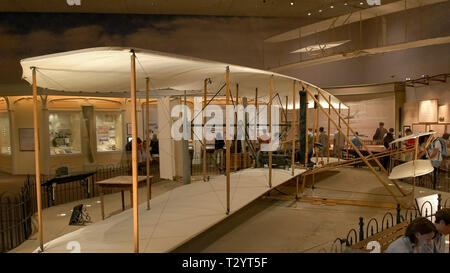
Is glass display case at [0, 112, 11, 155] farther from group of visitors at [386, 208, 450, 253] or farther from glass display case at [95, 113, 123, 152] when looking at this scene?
group of visitors at [386, 208, 450, 253]

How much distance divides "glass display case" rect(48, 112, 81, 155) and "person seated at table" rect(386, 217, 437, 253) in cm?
1246

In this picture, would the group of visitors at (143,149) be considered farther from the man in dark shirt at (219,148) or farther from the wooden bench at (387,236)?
the wooden bench at (387,236)

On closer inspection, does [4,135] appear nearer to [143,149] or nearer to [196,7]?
[143,149]

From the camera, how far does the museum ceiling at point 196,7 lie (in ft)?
47.4

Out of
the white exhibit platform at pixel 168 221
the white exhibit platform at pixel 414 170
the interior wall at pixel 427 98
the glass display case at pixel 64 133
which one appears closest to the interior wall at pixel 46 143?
the glass display case at pixel 64 133

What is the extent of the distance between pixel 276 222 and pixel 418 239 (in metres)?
3.78

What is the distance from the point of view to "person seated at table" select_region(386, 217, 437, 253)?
247 cm

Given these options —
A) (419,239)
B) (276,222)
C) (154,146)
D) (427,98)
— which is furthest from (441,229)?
(427,98)

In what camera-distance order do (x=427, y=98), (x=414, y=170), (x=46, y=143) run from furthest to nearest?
1. (x=427, y=98)
2. (x=46, y=143)
3. (x=414, y=170)

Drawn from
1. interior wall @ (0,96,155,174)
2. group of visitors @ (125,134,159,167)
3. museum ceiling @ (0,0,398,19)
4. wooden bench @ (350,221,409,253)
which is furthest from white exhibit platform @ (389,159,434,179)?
interior wall @ (0,96,155,174)

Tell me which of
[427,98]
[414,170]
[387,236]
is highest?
[427,98]

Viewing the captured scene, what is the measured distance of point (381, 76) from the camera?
49.7 ft

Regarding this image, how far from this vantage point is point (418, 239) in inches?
97.9
